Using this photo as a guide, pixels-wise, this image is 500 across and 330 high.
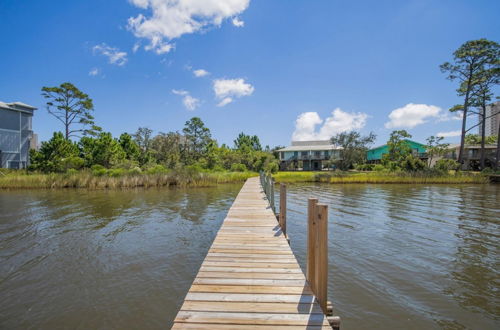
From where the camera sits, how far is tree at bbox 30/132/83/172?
23.2m

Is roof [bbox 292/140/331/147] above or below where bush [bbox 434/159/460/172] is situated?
above

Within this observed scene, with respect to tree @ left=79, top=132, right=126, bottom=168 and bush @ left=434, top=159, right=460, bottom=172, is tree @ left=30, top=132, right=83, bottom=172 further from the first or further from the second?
bush @ left=434, top=159, right=460, bottom=172

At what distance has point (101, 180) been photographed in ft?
66.2

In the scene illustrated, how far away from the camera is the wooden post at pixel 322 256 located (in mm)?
2695

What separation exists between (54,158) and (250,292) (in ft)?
90.4

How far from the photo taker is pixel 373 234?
7.62 meters

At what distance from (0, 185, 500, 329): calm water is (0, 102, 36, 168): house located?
21.1 metres

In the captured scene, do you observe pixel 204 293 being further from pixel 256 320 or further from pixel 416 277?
pixel 416 277

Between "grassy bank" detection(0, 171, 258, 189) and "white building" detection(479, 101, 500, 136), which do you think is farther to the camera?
"white building" detection(479, 101, 500, 136)

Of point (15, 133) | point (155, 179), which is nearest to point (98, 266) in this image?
point (155, 179)

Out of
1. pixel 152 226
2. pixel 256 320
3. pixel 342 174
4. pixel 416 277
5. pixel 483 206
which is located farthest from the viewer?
pixel 342 174

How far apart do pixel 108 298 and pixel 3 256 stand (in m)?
3.91

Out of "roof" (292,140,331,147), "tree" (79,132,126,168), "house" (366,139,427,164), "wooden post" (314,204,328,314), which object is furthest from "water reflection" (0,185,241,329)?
"roof" (292,140,331,147)

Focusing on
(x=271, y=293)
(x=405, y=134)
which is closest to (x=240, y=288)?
(x=271, y=293)
